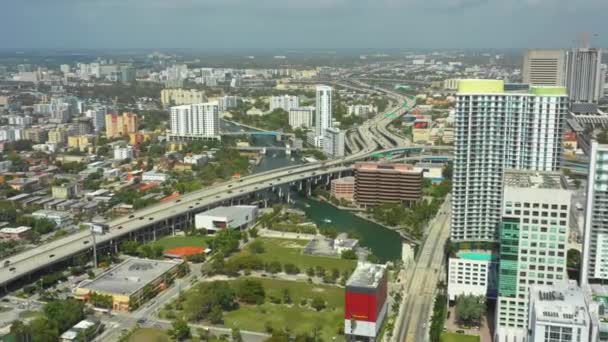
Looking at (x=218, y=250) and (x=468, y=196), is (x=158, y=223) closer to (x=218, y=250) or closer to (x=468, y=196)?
(x=218, y=250)

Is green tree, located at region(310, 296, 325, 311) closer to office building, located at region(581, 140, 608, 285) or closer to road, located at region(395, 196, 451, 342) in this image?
road, located at region(395, 196, 451, 342)

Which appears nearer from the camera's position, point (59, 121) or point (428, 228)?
point (428, 228)

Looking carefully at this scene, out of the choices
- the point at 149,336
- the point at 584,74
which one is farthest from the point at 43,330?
the point at 584,74

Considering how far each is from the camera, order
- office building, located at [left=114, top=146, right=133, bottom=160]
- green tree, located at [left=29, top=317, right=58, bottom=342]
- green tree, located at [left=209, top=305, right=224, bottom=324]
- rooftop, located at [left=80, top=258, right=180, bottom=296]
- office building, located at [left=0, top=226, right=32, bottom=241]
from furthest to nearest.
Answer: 1. office building, located at [left=114, top=146, right=133, bottom=160]
2. office building, located at [left=0, top=226, right=32, bottom=241]
3. rooftop, located at [left=80, top=258, right=180, bottom=296]
4. green tree, located at [left=209, top=305, right=224, bottom=324]
5. green tree, located at [left=29, top=317, right=58, bottom=342]

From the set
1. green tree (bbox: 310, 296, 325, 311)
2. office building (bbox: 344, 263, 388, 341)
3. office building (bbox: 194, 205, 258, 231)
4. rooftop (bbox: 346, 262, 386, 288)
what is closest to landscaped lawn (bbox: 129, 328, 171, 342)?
green tree (bbox: 310, 296, 325, 311)

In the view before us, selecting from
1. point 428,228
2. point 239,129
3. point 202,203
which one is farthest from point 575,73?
point 202,203

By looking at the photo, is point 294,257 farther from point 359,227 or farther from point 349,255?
point 359,227
